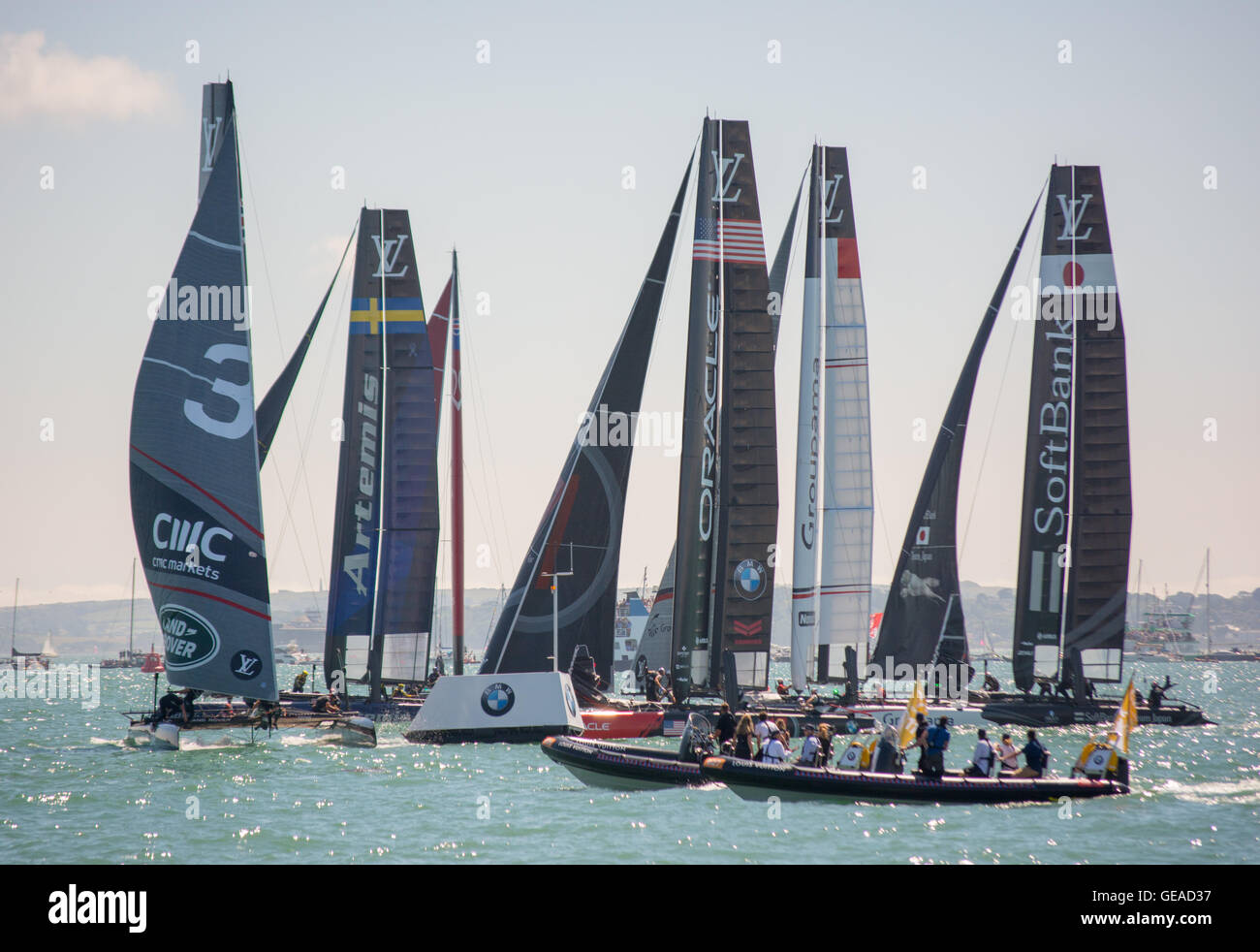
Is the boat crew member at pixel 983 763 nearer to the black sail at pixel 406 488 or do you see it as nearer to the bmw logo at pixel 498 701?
the bmw logo at pixel 498 701

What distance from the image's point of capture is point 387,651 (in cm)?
4378

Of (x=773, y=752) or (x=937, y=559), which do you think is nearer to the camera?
(x=773, y=752)

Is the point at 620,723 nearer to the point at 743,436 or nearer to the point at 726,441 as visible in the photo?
the point at 726,441

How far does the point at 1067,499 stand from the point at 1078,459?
1296 millimetres

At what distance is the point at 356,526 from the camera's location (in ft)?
142

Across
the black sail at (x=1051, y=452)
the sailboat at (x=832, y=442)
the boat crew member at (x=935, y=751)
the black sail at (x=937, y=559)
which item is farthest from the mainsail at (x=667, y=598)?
the boat crew member at (x=935, y=751)

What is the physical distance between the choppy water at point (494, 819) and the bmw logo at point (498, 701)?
42.6 inches

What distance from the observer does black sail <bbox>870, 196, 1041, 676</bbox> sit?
43.3 metres

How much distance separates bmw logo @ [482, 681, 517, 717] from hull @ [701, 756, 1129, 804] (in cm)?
867

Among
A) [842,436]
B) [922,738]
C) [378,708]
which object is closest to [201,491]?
[378,708]

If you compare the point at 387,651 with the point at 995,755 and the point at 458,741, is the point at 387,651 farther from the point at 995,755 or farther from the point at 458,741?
the point at 995,755
